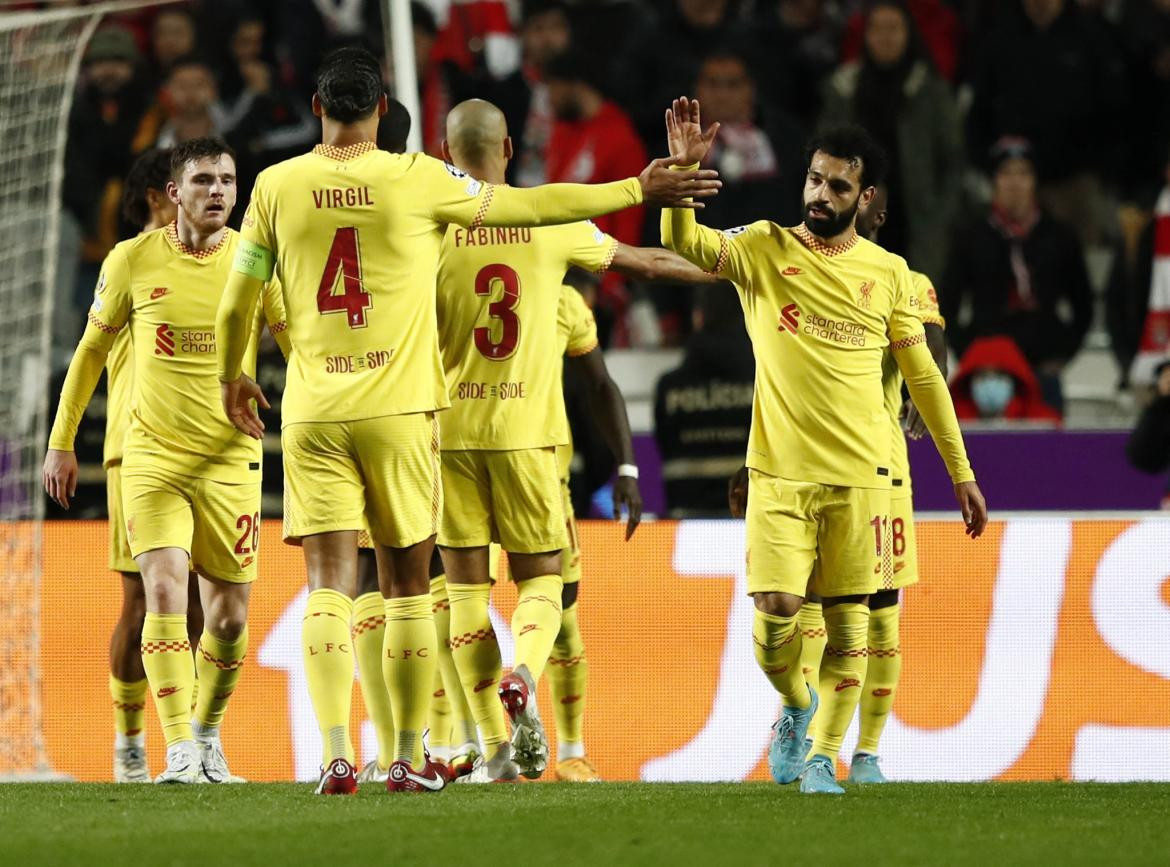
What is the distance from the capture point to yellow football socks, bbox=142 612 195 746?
846cm

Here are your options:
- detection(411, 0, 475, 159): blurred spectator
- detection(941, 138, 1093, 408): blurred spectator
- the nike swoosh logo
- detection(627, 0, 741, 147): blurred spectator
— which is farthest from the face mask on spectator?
the nike swoosh logo

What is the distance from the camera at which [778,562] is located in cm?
770

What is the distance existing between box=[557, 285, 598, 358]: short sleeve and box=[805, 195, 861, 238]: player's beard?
1.37 m

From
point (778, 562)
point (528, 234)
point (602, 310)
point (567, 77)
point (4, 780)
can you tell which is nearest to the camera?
point (778, 562)

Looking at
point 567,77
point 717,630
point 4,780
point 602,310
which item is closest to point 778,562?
point 717,630

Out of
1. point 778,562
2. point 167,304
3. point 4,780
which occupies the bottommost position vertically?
point 4,780

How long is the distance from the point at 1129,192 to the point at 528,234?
718 centimetres

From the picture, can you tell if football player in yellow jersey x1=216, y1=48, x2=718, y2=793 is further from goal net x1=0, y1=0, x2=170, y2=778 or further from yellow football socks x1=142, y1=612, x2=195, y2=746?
goal net x1=0, y1=0, x2=170, y2=778

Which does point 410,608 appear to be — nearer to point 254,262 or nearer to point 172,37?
point 254,262

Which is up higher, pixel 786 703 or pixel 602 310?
pixel 602 310

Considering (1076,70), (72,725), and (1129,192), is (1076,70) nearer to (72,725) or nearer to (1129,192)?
(1129,192)

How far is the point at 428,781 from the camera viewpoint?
7496 mm

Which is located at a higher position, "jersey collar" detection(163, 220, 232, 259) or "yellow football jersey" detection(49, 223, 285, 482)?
"jersey collar" detection(163, 220, 232, 259)

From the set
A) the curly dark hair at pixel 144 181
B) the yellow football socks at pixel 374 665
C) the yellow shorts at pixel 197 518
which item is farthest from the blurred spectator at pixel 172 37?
the yellow football socks at pixel 374 665
